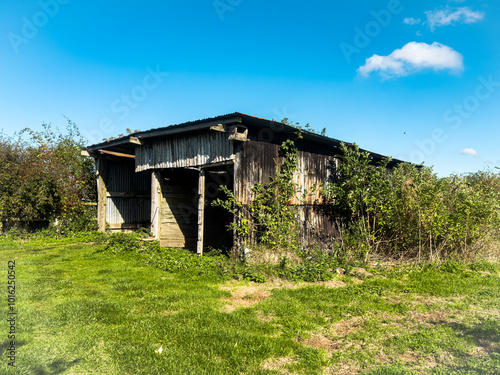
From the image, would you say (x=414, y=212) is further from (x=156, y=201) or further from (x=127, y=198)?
(x=127, y=198)

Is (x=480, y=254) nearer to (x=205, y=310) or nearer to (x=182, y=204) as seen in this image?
(x=205, y=310)

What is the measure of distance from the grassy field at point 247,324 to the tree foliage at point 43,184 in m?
6.61

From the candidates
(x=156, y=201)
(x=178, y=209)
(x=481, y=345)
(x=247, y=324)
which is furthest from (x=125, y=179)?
(x=481, y=345)

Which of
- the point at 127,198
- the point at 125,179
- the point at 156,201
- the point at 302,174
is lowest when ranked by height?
the point at 156,201

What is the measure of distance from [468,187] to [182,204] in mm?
10189

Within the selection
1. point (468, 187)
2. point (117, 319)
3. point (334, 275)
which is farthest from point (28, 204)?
point (468, 187)

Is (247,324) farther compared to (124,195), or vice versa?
(124,195)

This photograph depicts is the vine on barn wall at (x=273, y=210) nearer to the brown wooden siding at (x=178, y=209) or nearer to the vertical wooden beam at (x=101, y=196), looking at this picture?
the brown wooden siding at (x=178, y=209)

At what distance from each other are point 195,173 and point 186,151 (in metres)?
2.79

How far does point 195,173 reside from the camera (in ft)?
43.6

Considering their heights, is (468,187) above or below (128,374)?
Result: above

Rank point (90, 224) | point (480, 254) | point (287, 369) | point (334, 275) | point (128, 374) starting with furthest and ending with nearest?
point (90, 224)
point (480, 254)
point (334, 275)
point (287, 369)
point (128, 374)

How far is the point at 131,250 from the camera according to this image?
10.3m

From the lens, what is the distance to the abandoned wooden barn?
905 centimetres
